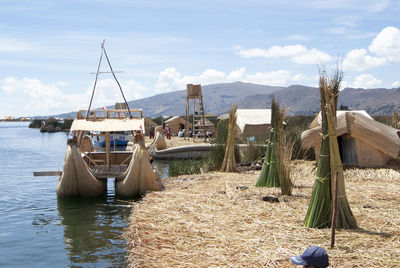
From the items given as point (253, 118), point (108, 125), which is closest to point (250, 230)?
point (108, 125)

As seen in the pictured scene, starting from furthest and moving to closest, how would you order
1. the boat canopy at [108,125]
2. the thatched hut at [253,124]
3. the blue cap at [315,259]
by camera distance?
1. the thatched hut at [253,124]
2. the boat canopy at [108,125]
3. the blue cap at [315,259]

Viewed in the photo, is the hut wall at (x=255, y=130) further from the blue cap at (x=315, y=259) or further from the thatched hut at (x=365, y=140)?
the blue cap at (x=315, y=259)

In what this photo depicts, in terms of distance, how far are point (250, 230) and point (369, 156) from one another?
6219 mm

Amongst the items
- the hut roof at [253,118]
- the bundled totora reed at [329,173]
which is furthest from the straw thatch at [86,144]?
the hut roof at [253,118]

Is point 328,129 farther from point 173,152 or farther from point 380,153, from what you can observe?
point 173,152

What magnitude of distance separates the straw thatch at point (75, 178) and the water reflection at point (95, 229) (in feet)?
0.77

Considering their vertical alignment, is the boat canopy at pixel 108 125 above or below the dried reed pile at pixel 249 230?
above

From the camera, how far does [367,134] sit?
36.1 ft

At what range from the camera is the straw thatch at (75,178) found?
34.6 ft

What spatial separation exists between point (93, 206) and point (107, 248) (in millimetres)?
3646

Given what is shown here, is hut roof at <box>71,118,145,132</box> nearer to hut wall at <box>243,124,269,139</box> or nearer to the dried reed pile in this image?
the dried reed pile

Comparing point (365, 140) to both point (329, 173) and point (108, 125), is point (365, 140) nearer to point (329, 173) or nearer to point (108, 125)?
point (329, 173)

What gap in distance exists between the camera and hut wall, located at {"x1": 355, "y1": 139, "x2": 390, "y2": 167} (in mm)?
11086

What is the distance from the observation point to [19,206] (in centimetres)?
1136
